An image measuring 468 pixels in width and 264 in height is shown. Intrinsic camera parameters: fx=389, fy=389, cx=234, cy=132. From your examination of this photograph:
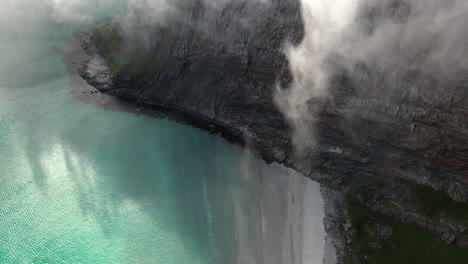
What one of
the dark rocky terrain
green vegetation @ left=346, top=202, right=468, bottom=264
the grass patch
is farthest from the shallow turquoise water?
the grass patch

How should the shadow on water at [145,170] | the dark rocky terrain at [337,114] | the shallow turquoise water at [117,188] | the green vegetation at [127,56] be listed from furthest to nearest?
the green vegetation at [127,56] → the shadow on water at [145,170] → the shallow turquoise water at [117,188] → the dark rocky terrain at [337,114]

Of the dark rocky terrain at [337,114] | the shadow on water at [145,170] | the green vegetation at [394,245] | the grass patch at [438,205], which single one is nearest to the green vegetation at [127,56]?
the dark rocky terrain at [337,114]

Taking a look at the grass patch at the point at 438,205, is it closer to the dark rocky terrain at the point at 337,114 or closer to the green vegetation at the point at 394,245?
the dark rocky terrain at the point at 337,114

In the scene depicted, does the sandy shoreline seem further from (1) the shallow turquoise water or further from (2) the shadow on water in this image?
(2) the shadow on water

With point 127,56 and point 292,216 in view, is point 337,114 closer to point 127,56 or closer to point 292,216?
point 292,216

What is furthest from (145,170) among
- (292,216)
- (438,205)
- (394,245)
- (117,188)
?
(438,205)

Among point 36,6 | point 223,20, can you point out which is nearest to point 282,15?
point 223,20

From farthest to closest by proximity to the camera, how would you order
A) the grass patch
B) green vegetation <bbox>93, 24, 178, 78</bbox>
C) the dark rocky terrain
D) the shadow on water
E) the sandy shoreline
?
green vegetation <bbox>93, 24, 178, 78</bbox> → the shadow on water → the sandy shoreline → the grass patch → the dark rocky terrain
